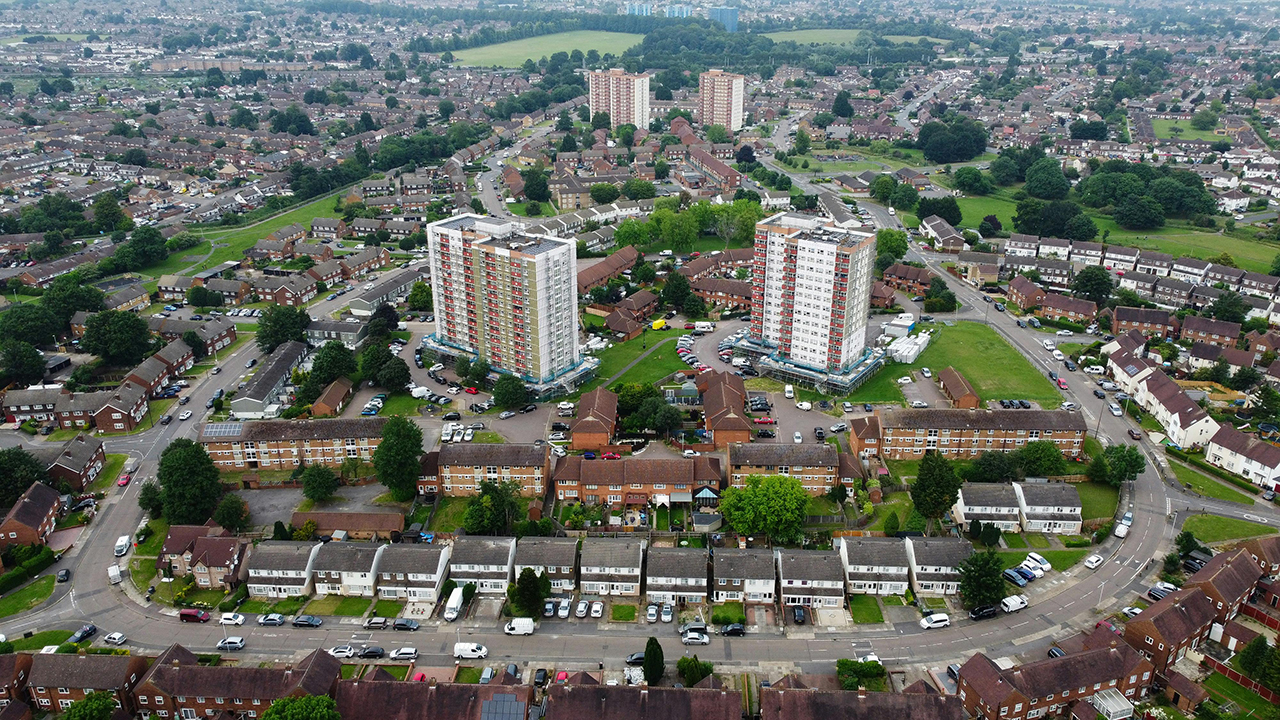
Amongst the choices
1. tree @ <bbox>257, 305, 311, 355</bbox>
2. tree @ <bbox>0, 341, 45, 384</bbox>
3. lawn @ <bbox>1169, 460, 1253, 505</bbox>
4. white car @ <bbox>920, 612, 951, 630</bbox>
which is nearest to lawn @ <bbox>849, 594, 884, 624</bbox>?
white car @ <bbox>920, 612, 951, 630</bbox>

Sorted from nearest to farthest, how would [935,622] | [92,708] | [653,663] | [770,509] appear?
[92,708] → [653,663] → [935,622] → [770,509]

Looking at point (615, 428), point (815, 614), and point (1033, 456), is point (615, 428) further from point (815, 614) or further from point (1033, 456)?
point (1033, 456)

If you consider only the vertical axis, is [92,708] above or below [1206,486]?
above

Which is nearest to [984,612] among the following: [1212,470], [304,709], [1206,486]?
[1206,486]

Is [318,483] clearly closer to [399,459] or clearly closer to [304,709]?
[399,459]

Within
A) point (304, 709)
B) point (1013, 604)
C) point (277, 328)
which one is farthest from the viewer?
point (277, 328)

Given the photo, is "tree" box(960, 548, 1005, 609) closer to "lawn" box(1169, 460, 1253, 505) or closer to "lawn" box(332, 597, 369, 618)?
"lawn" box(1169, 460, 1253, 505)

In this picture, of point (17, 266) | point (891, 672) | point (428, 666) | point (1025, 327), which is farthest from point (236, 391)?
point (1025, 327)
